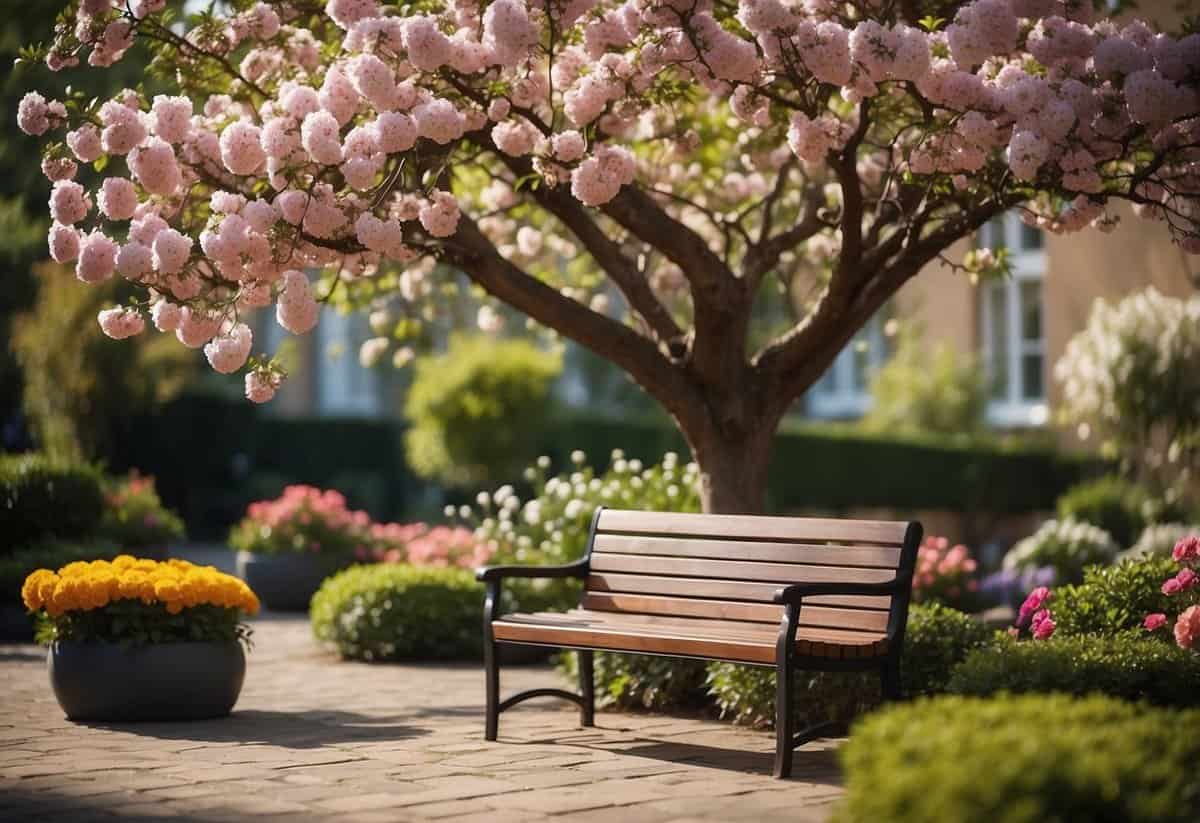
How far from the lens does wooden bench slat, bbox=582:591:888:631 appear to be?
6.83m

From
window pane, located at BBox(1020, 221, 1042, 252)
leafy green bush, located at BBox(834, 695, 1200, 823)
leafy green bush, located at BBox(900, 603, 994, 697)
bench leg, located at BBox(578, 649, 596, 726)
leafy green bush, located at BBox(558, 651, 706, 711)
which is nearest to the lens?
leafy green bush, located at BBox(834, 695, 1200, 823)

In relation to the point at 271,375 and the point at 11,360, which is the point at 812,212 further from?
the point at 11,360

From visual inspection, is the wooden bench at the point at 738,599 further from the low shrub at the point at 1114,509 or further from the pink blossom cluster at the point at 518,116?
the low shrub at the point at 1114,509

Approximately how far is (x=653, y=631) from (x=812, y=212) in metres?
3.08

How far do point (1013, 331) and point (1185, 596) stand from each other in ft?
49.6

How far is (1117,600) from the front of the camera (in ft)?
23.6

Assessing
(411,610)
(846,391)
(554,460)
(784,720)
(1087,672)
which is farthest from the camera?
(846,391)

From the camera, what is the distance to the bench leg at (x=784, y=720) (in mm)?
6348

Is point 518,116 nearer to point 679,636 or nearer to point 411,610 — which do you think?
point 679,636

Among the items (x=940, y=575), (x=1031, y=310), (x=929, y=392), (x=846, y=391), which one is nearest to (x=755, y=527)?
(x=940, y=575)

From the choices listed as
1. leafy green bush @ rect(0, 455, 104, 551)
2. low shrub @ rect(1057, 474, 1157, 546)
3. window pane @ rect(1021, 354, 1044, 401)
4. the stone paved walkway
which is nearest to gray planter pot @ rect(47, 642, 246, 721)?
the stone paved walkway

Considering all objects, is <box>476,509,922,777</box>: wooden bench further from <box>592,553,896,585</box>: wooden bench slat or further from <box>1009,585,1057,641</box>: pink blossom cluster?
<box>1009,585,1057,641</box>: pink blossom cluster

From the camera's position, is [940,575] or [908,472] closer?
[940,575]

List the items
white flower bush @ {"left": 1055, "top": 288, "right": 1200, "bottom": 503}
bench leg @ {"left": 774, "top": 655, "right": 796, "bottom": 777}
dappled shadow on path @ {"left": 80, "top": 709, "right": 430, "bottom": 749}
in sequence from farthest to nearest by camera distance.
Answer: white flower bush @ {"left": 1055, "top": 288, "right": 1200, "bottom": 503} → dappled shadow on path @ {"left": 80, "top": 709, "right": 430, "bottom": 749} → bench leg @ {"left": 774, "top": 655, "right": 796, "bottom": 777}
